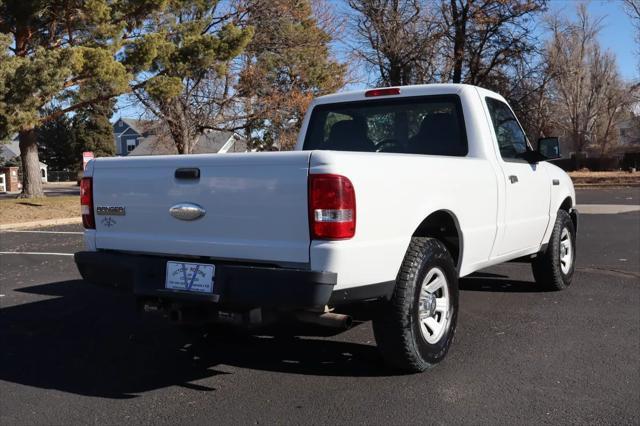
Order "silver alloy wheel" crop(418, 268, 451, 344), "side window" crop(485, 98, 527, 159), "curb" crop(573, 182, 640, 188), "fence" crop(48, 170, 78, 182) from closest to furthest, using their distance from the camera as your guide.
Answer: "silver alloy wheel" crop(418, 268, 451, 344)
"side window" crop(485, 98, 527, 159)
"curb" crop(573, 182, 640, 188)
"fence" crop(48, 170, 78, 182)

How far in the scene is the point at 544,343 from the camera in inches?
198

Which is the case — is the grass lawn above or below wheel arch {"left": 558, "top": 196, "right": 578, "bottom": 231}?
below

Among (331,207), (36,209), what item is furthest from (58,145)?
(331,207)

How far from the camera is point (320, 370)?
4492mm

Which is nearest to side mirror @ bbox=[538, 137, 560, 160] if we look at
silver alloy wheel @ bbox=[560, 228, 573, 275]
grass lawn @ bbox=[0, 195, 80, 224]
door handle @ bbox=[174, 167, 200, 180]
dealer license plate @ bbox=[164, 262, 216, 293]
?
silver alloy wheel @ bbox=[560, 228, 573, 275]

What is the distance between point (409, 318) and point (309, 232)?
968mm

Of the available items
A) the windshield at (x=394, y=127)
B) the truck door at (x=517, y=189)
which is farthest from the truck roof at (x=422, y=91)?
the truck door at (x=517, y=189)

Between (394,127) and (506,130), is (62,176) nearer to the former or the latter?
(394,127)

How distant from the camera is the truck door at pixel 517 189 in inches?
217

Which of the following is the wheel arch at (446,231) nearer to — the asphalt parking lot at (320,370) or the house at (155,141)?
the asphalt parking lot at (320,370)

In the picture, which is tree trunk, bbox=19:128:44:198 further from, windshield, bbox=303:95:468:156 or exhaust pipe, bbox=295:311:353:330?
exhaust pipe, bbox=295:311:353:330

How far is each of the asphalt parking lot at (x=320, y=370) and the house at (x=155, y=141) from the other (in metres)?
24.2

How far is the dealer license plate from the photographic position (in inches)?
154

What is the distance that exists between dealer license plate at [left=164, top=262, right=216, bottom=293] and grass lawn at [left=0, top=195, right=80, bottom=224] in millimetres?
15914
